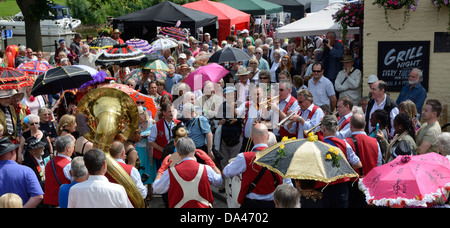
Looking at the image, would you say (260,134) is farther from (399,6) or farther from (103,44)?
(103,44)

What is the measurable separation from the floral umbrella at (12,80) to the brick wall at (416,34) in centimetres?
635

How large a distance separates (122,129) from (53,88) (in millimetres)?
3461

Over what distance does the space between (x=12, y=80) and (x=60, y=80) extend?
0.88 meters

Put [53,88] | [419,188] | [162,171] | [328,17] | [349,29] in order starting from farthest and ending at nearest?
1. [328,17]
2. [349,29]
3. [53,88]
4. [162,171]
5. [419,188]

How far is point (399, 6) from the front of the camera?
10242mm

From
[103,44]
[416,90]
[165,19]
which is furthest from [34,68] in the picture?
[416,90]

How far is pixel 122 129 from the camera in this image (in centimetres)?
619

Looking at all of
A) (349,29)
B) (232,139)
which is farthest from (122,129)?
(349,29)

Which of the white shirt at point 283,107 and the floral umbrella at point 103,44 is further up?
the floral umbrella at point 103,44

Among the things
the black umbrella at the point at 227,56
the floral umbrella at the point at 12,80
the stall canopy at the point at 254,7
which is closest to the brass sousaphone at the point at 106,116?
the floral umbrella at the point at 12,80

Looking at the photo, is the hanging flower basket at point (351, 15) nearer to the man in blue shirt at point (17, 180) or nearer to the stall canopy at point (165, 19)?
the man in blue shirt at point (17, 180)

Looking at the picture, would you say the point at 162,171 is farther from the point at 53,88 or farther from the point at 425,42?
the point at 425,42

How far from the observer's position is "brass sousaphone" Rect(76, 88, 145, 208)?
5941 millimetres

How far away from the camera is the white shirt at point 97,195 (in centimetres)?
493
